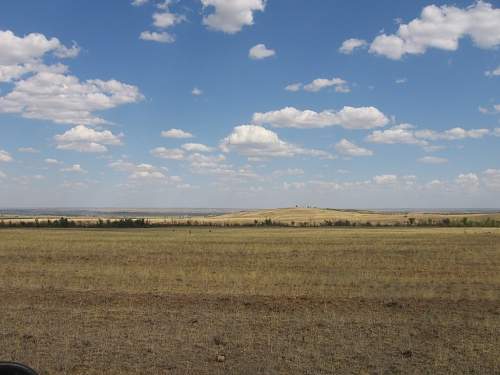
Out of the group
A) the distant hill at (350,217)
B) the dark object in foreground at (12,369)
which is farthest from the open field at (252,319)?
the distant hill at (350,217)

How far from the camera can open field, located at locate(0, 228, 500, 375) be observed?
30.0 feet

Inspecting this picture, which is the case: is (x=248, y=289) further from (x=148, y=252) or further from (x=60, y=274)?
(x=148, y=252)

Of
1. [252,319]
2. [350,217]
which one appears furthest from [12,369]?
[350,217]

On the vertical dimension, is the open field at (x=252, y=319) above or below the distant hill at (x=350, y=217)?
below

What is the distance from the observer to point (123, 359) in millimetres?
9250

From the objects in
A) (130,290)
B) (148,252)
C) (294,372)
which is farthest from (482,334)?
(148,252)

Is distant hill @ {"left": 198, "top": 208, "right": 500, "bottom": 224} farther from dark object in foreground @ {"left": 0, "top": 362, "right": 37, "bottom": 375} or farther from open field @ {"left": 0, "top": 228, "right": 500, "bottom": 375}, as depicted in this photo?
dark object in foreground @ {"left": 0, "top": 362, "right": 37, "bottom": 375}

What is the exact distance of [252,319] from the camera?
1228cm

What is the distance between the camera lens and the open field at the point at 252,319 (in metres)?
9.14

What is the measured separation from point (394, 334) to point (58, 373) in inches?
242

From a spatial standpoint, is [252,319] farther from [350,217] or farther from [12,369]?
[350,217]

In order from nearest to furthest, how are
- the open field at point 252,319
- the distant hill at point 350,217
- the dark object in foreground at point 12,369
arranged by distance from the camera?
the dark object in foreground at point 12,369 < the open field at point 252,319 < the distant hill at point 350,217

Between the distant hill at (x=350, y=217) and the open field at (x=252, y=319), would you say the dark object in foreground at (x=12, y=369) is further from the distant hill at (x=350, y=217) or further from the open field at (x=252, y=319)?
the distant hill at (x=350, y=217)

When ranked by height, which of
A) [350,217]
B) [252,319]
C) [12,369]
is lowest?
[252,319]
